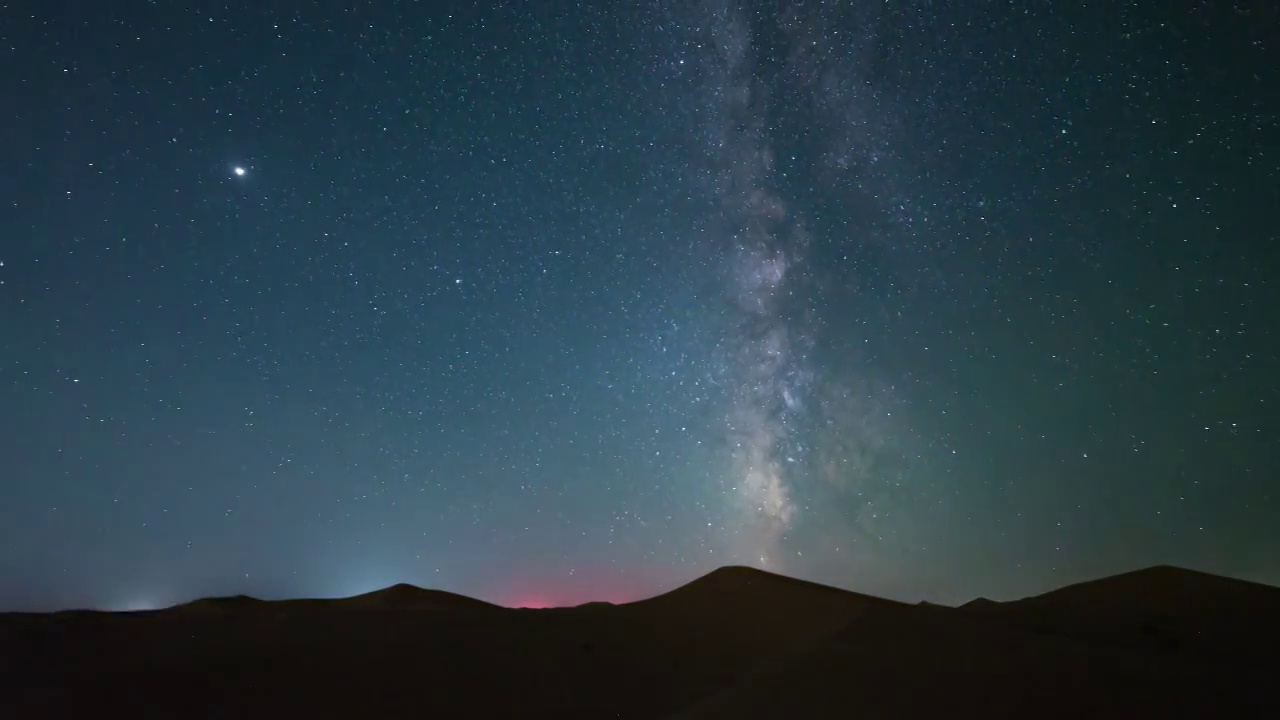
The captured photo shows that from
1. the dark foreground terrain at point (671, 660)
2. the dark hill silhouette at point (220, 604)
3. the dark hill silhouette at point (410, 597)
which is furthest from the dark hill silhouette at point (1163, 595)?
the dark hill silhouette at point (220, 604)

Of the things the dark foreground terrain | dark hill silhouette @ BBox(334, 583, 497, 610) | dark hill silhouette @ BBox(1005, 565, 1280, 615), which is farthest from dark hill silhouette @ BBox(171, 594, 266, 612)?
dark hill silhouette @ BBox(1005, 565, 1280, 615)

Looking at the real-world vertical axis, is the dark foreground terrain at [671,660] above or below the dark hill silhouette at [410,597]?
below

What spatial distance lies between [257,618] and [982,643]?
49.0 ft

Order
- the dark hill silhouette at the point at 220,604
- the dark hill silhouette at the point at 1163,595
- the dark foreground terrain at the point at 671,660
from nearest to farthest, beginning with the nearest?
1. the dark foreground terrain at the point at 671,660
2. the dark hill silhouette at the point at 1163,595
3. the dark hill silhouette at the point at 220,604

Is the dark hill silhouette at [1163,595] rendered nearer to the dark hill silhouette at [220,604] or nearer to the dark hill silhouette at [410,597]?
the dark hill silhouette at [410,597]

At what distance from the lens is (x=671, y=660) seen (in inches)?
551

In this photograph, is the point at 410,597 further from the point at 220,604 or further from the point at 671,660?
the point at 671,660

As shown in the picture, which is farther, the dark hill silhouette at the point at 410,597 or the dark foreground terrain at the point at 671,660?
the dark hill silhouette at the point at 410,597

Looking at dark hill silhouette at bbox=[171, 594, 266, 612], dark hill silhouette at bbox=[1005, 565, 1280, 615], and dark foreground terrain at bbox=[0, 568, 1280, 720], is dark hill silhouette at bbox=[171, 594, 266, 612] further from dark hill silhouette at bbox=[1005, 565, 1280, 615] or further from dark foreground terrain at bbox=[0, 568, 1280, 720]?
dark hill silhouette at bbox=[1005, 565, 1280, 615]

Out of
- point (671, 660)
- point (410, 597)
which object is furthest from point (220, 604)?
point (671, 660)

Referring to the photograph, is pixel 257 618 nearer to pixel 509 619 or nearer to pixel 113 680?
pixel 113 680

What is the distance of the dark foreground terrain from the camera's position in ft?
31.0

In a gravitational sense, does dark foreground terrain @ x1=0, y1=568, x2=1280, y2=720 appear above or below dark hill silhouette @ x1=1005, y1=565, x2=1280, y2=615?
below

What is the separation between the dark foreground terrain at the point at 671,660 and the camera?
9.45 metres
